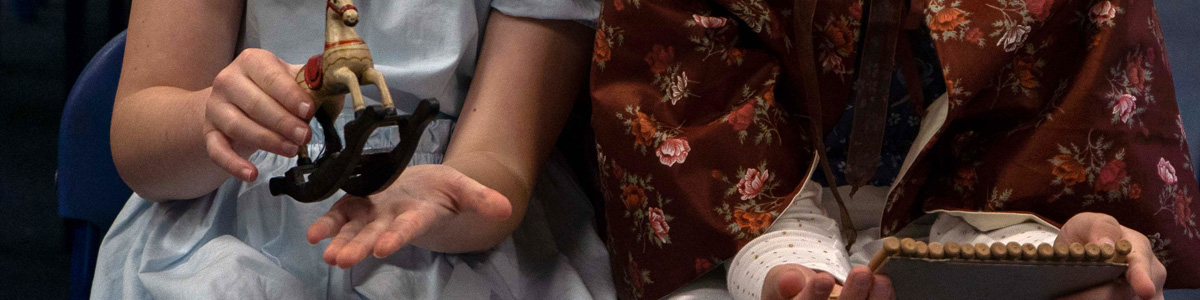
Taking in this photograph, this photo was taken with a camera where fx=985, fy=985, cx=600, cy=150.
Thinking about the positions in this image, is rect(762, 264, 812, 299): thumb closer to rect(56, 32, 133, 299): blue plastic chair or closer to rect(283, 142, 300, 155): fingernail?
rect(283, 142, 300, 155): fingernail

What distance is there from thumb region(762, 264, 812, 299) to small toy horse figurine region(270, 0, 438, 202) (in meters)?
0.24

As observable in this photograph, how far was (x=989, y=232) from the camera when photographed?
780 millimetres

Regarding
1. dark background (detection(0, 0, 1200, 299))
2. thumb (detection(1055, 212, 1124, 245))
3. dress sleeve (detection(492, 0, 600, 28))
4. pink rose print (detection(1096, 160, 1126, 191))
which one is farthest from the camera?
dark background (detection(0, 0, 1200, 299))

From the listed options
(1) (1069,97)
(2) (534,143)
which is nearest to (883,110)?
(1) (1069,97)

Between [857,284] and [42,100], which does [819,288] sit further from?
→ [42,100]

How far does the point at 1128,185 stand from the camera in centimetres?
75

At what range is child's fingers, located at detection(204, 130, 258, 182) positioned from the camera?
586 mm

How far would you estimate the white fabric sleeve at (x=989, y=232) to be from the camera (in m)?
0.74

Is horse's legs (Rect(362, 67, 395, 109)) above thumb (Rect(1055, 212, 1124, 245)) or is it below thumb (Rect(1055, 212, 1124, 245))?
above

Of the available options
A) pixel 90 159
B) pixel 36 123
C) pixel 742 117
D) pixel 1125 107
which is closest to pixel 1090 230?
pixel 1125 107

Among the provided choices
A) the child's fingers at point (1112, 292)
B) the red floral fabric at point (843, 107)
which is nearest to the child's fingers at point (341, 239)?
the red floral fabric at point (843, 107)

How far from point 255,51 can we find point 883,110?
1.53ft

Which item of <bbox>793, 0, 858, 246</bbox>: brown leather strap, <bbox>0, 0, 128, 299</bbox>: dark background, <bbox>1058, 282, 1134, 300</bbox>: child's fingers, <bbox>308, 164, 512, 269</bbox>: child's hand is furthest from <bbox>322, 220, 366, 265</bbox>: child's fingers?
<bbox>0, 0, 128, 299</bbox>: dark background

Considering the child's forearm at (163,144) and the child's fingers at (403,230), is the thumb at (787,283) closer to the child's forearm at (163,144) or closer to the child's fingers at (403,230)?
the child's fingers at (403,230)
